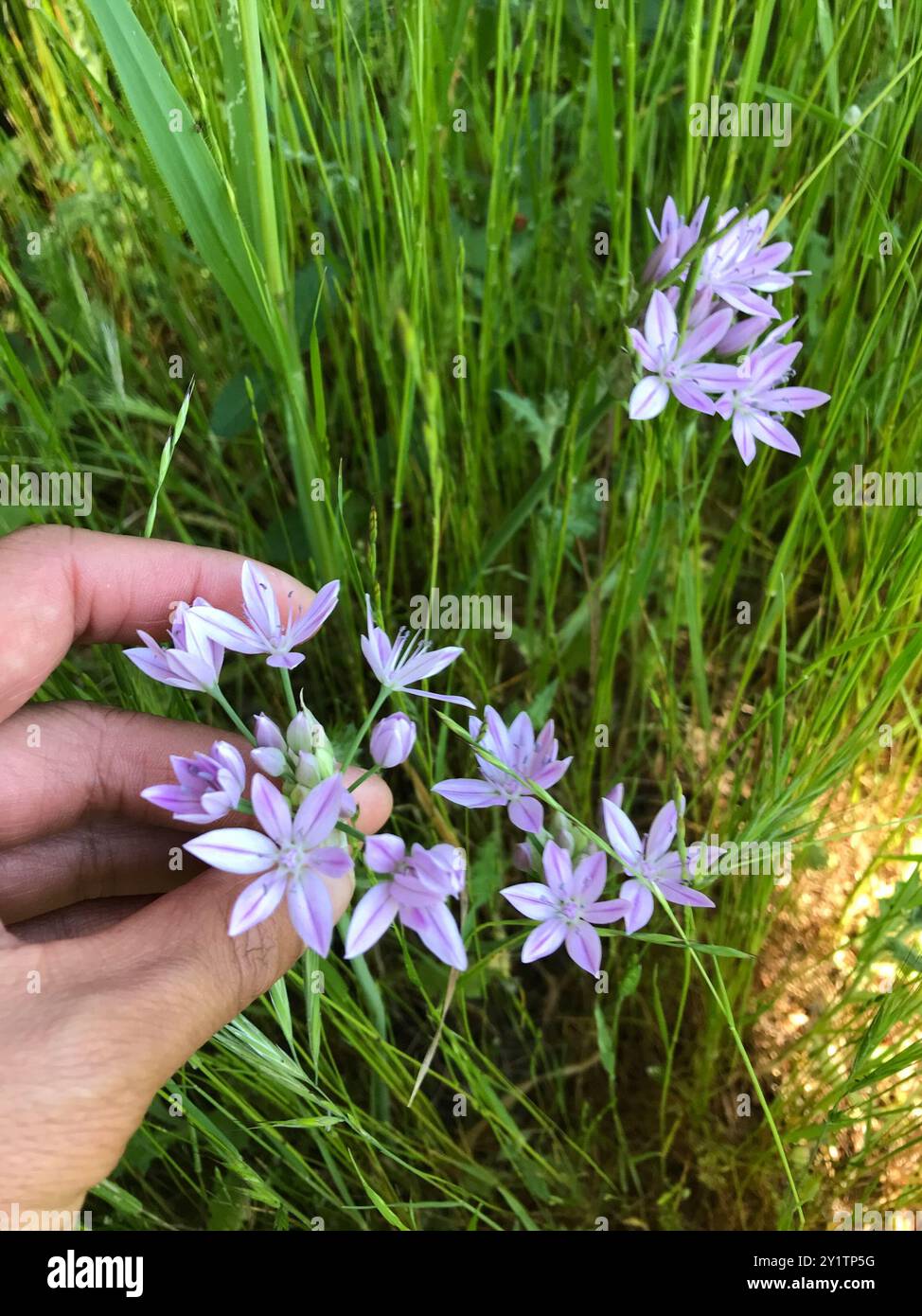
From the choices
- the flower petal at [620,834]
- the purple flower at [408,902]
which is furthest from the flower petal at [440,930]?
the flower petal at [620,834]

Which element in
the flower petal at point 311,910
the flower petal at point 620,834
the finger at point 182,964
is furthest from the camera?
the flower petal at point 620,834

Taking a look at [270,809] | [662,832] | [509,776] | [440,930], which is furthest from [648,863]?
[270,809]

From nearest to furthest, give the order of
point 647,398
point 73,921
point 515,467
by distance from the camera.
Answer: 1. point 647,398
2. point 73,921
3. point 515,467

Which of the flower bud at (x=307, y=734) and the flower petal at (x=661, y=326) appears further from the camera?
the flower petal at (x=661, y=326)

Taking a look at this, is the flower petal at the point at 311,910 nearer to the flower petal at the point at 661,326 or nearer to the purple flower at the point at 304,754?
the purple flower at the point at 304,754

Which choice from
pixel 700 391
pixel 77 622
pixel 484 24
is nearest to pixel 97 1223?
pixel 77 622

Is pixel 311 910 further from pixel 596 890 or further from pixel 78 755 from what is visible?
pixel 78 755

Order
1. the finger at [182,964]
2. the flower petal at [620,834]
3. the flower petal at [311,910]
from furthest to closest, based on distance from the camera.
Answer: the flower petal at [620,834], the finger at [182,964], the flower petal at [311,910]
